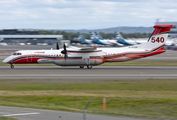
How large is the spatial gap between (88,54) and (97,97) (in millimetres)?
20070

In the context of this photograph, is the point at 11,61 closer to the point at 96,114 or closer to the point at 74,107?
the point at 74,107

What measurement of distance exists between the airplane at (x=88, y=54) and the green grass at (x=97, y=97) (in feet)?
37.6

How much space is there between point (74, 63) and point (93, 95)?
Answer: 19.0 metres

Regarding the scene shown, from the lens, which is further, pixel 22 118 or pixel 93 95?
pixel 93 95

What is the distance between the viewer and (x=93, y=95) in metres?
18.2

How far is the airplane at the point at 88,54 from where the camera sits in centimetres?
3638

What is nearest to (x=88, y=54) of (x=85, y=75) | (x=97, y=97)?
(x=85, y=75)

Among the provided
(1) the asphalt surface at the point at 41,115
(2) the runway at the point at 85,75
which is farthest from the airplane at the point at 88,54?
(1) the asphalt surface at the point at 41,115

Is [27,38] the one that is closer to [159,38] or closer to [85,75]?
[159,38]

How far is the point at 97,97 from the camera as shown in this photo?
688 inches

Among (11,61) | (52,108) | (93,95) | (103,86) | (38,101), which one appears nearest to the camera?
(52,108)

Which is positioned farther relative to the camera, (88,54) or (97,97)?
(88,54)

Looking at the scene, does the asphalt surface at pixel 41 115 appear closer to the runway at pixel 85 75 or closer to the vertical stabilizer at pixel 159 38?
the runway at pixel 85 75

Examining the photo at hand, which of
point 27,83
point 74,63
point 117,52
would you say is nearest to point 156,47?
point 117,52
